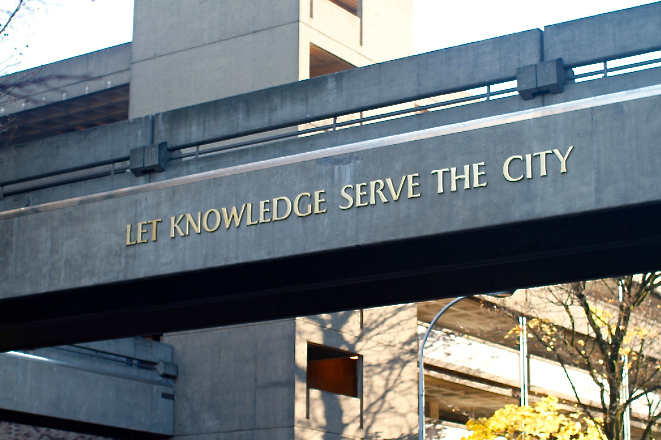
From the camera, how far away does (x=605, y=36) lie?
12703 mm

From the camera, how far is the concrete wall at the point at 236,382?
85.3 feet

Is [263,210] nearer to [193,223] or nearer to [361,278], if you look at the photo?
[193,223]

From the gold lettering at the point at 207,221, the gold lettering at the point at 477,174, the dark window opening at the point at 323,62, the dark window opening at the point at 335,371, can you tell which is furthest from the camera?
the dark window opening at the point at 323,62

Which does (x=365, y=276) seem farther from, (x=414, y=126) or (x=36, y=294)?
(x=36, y=294)

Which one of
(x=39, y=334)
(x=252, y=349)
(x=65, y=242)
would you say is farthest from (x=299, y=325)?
(x=65, y=242)

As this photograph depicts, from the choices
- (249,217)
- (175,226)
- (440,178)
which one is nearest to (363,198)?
(440,178)

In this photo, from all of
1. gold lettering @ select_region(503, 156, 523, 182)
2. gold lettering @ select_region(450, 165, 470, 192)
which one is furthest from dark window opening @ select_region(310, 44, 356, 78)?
gold lettering @ select_region(503, 156, 523, 182)

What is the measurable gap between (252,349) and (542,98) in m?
15.5

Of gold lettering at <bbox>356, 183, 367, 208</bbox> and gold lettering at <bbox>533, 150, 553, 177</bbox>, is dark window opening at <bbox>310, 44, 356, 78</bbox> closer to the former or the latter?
gold lettering at <bbox>356, 183, 367, 208</bbox>

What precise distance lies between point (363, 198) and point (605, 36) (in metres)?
3.82

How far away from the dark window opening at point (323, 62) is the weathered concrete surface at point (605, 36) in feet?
54.6

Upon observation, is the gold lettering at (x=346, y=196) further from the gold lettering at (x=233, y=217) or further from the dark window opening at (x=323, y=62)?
the dark window opening at (x=323, y=62)

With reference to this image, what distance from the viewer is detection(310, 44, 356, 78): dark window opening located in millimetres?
29692

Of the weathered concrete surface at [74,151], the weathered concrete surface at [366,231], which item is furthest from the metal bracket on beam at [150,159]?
the weathered concrete surface at [366,231]
